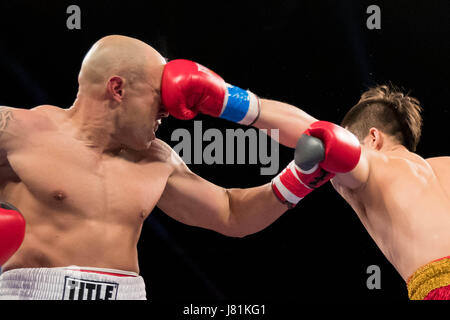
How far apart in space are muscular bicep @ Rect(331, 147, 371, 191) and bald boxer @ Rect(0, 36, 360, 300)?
6 cm

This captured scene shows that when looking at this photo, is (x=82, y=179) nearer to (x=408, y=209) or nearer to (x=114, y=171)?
(x=114, y=171)

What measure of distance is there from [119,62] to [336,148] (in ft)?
2.40

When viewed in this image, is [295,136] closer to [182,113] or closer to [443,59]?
[182,113]

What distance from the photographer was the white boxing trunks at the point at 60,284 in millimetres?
1607

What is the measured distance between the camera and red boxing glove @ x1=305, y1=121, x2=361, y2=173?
1.65 meters

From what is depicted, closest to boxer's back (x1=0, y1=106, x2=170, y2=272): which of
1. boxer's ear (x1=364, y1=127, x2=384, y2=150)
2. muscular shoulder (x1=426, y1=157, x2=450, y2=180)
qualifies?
boxer's ear (x1=364, y1=127, x2=384, y2=150)

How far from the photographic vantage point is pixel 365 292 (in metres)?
3.51

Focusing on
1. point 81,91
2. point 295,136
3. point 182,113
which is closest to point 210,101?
point 182,113

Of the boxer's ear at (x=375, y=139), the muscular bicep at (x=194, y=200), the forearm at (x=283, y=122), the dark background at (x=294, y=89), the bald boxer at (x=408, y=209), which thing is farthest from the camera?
the dark background at (x=294, y=89)

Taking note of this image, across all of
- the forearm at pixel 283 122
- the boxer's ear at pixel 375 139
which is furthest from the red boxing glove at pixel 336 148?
the boxer's ear at pixel 375 139

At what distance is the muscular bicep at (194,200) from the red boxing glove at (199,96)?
0.89 feet

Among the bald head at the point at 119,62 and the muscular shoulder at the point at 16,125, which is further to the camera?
the bald head at the point at 119,62

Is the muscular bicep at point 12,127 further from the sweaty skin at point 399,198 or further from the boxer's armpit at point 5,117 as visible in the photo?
the sweaty skin at point 399,198

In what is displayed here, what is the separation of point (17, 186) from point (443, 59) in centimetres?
285
